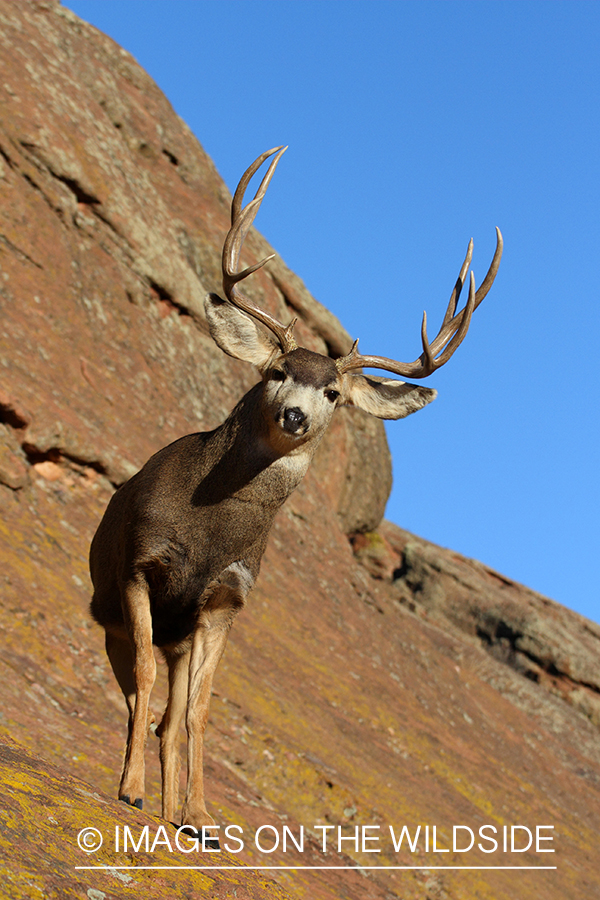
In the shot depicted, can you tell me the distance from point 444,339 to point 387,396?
0.62 meters

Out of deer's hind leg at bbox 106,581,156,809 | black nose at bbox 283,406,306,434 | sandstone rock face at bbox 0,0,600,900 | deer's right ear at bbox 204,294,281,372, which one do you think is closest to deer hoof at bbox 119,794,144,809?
deer's hind leg at bbox 106,581,156,809

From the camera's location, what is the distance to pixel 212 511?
5.88 metres

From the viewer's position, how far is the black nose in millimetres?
5797

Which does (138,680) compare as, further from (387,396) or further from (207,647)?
(387,396)

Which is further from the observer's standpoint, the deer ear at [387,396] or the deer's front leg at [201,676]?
the deer ear at [387,396]

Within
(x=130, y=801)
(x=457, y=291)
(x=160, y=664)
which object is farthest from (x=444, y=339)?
(x=160, y=664)

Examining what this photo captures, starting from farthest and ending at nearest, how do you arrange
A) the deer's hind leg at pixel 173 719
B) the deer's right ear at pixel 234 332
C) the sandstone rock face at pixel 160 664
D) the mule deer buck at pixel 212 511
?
1. the sandstone rock face at pixel 160 664
2. the deer's right ear at pixel 234 332
3. the deer's hind leg at pixel 173 719
4. the mule deer buck at pixel 212 511

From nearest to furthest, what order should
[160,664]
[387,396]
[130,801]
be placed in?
1. [130,801]
2. [387,396]
3. [160,664]

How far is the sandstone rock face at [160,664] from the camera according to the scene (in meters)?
7.47

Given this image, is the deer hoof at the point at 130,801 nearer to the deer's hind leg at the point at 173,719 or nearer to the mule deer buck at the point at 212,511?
the mule deer buck at the point at 212,511

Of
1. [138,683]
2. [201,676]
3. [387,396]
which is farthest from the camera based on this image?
[387,396]

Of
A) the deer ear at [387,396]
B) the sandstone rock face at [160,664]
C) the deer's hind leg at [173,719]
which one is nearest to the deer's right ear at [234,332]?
the deer ear at [387,396]

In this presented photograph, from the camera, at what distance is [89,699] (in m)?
8.82

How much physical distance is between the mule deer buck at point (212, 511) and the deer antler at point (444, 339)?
10mm
